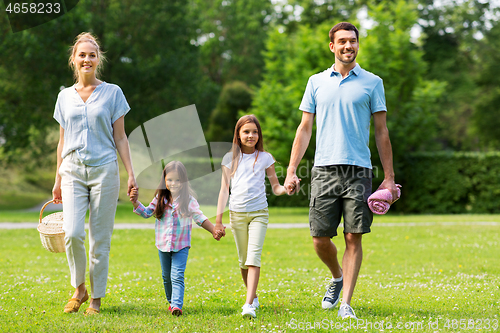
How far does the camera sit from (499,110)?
1188 inches

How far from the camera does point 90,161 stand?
4.04 m

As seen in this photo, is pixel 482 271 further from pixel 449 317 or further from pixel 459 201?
pixel 459 201

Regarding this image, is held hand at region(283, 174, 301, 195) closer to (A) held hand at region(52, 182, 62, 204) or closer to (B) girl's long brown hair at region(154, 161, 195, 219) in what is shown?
(B) girl's long brown hair at region(154, 161, 195, 219)

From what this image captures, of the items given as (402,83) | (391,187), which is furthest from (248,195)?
(402,83)

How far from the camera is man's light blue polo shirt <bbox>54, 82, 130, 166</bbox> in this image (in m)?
4.04

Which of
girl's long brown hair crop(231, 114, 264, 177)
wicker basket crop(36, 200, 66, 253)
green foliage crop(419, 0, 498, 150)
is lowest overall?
wicker basket crop(36, 200, 66, 253)

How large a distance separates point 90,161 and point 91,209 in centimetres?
43

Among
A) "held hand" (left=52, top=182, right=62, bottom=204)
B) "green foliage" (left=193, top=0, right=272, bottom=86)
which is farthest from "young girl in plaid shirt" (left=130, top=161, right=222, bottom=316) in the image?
"green foliage" (left=193, top=0, right=272, bottom=86)

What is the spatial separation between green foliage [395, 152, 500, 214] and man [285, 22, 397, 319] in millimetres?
17857

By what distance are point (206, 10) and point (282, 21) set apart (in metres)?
12.8

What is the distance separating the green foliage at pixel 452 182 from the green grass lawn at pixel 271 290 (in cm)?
1007

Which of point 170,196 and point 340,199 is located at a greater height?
point 340,199

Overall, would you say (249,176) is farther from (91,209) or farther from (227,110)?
(227,110)

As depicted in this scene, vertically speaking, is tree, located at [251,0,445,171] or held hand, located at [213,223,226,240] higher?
tree, located at [251,0,445,171]
